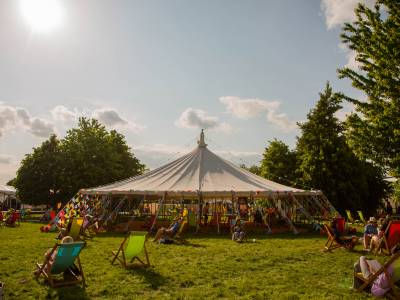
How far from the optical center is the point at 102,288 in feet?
20.6

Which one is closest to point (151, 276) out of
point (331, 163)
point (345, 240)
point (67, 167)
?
point (345, 240)

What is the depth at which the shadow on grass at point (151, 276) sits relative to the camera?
6.65 meters

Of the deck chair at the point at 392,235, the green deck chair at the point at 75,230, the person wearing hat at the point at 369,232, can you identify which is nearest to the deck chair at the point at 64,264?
the green deck chair at the point at 75,230

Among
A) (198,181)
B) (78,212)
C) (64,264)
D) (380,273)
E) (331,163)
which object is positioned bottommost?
(64,264)

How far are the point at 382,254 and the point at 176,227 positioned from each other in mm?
6172

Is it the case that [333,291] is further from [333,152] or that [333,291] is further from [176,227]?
[333,152]

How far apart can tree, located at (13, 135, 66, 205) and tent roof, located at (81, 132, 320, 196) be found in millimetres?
12928

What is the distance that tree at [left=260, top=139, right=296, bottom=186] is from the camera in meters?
31.2

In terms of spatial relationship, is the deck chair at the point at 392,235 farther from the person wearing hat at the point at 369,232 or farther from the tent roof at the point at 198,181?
the tent roof at the point at 198,181

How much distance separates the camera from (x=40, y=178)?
29.6m

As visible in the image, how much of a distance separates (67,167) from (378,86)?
25255 mm

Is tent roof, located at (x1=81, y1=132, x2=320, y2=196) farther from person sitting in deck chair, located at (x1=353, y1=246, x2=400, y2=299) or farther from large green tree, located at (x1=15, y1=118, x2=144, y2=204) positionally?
large green tree, located at (x1=15, y1=118, x2=144, y2=204)

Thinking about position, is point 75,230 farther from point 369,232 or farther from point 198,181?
point 369,232

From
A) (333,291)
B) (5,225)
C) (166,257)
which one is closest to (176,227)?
(166,257)
